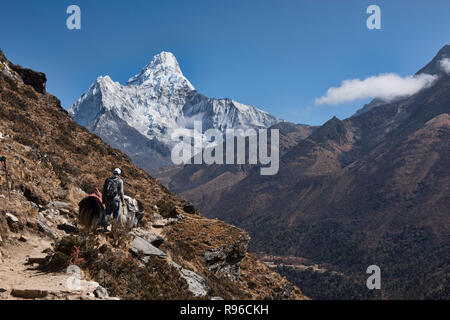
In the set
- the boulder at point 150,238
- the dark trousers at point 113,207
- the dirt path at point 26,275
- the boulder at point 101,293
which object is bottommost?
the boulder at point 101,293

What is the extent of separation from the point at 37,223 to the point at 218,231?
1223 cm

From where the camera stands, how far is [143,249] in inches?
530

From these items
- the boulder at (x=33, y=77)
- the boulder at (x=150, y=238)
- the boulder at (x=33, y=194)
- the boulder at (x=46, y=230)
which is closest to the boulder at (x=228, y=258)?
the boulder at (x=150, y=238)

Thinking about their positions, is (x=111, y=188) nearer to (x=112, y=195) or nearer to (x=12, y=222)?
(x=112, y=195)

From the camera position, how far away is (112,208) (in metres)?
14.2

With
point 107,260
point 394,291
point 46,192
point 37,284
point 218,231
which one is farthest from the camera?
point 394,291

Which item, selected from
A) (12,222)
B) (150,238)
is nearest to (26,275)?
(12,222)

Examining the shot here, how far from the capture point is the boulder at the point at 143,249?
13010 mm

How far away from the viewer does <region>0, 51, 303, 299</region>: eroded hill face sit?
11.3 metres

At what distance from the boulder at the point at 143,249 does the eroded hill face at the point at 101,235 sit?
6 cm

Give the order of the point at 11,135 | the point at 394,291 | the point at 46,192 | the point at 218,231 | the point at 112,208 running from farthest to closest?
1. the point at 394,291
2. the point at 218,231
3. the point at 11,135
4. the point at 46,192
5. the point at 112,208

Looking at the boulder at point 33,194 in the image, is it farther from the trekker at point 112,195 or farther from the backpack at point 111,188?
the backpack at point 111,188
